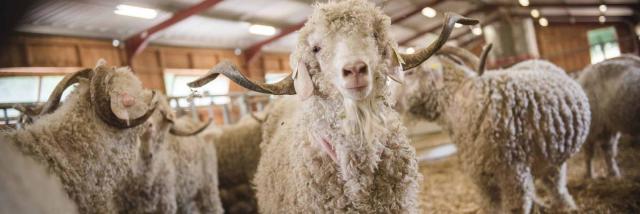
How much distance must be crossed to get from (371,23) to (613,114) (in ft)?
11.9

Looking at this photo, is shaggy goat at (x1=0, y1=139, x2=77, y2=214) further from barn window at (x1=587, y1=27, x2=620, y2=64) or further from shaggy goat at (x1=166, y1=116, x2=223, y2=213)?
barn window at (x1=587, y1=27, x2=620, y2=64)

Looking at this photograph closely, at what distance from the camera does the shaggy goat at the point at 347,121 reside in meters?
1.71

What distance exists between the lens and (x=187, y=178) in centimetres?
346

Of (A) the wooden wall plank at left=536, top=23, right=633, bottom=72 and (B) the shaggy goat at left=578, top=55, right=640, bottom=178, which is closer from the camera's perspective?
(B) the shaggy goat at left=578, top=55, right=640, bottom=178

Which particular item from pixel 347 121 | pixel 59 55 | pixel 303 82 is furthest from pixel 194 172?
pixel 59 55

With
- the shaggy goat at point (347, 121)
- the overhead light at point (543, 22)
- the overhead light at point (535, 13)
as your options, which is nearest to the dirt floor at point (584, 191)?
the shaggy goat at point (347, 121)

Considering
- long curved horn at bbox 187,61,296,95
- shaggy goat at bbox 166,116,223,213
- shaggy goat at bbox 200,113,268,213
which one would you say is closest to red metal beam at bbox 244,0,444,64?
shaggy goat at bbox 200,113,268,213

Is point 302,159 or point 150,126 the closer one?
point 302,159

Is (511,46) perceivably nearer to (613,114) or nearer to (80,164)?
(613,114)

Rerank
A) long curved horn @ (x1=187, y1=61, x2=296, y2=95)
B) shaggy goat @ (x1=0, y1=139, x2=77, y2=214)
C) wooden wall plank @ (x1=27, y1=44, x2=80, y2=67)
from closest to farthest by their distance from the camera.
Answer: shaggy goat @ (x1=0, y1=139, x2=77, y2=214)
long curved horn @ (x1=187, y1=61, x2=296, y2=95)
wooden wall plank @ (x1=27, y1=44, x2=80, y2=67)

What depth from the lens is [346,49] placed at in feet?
5.32

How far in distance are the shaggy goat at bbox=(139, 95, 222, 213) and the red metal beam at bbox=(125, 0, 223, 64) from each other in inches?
264

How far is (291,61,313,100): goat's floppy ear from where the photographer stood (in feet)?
5.86

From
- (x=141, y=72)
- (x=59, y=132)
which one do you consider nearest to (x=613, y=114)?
(x=59, y=132)
